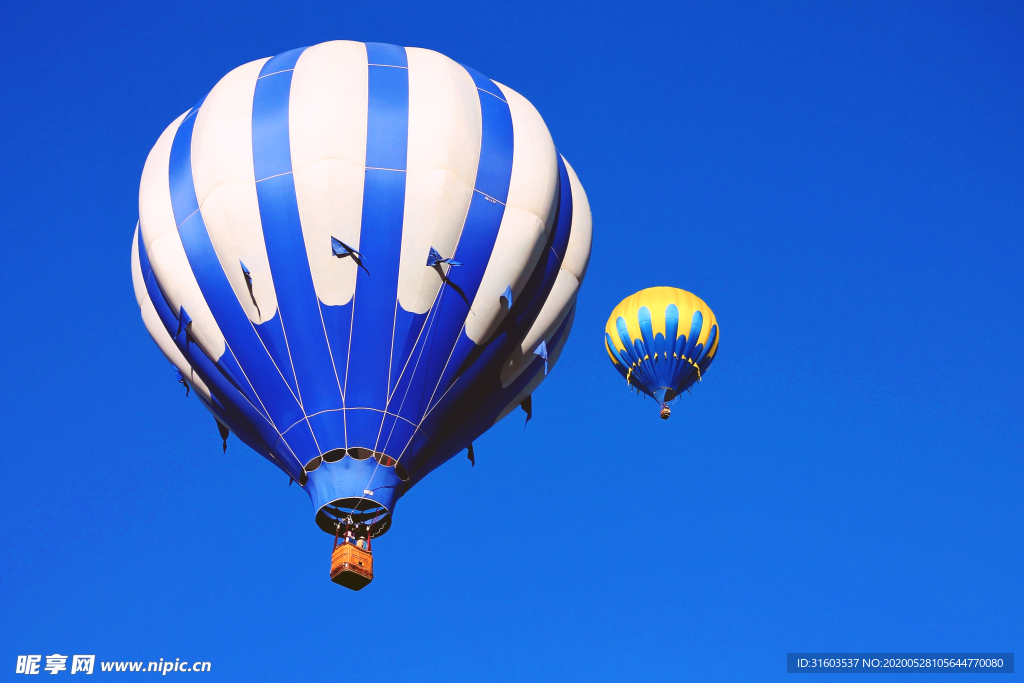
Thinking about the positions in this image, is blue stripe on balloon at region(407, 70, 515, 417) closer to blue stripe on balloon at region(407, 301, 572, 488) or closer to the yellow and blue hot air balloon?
blue stripe on balloon at region(407, 301, 572, 488)

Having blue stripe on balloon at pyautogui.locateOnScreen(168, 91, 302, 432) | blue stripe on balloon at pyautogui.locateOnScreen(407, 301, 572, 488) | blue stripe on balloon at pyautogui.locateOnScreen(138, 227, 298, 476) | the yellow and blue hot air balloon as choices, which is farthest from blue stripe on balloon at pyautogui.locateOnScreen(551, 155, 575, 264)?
the yellow and blue hot air balloon

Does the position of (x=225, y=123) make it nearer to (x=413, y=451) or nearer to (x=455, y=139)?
(x=455, y=139)

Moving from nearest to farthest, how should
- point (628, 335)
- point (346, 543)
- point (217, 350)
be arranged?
point (346, 543)
point (217, 350)
point (628, 335)

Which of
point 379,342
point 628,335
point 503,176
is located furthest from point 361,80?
point 628,335

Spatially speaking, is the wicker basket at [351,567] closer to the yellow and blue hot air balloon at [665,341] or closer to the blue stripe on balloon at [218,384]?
the blue stripe on balloon at [218,384]

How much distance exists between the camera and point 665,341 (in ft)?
99.7

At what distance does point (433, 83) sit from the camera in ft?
55.9

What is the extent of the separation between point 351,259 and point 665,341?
1557 centimetres

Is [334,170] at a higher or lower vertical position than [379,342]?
higher

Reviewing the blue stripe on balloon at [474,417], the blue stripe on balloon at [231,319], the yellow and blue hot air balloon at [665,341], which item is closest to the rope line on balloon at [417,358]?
the blue stripe on balloon at [474,417]

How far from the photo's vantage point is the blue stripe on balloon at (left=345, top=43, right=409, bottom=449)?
15719mm

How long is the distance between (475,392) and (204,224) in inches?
157

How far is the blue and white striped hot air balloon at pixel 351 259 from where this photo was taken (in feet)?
51.9

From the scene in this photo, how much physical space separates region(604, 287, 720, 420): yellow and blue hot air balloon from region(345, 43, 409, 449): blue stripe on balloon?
49.7ft
